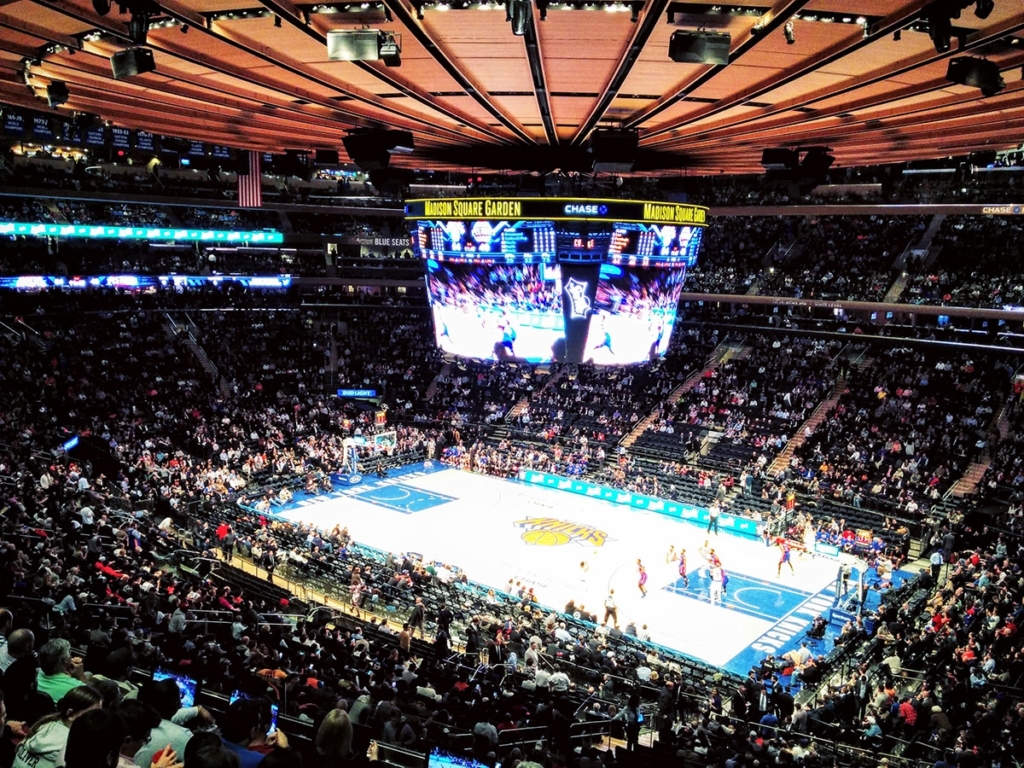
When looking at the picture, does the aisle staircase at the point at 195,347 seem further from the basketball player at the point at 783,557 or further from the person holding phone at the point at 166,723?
the person holding phone at the point at 166,723

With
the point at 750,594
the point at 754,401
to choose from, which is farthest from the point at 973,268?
the point at 750,594

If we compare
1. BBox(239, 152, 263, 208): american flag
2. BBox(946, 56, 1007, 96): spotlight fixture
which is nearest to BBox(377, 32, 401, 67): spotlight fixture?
BBox(946, 56, 1007, 96): spotlight fixture

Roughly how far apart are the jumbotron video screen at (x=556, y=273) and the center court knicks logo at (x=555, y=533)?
6.99 meters

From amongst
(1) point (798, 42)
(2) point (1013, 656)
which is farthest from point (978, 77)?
(2) point (1013, 656)

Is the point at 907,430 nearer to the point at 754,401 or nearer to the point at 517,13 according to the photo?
the point at 754,401

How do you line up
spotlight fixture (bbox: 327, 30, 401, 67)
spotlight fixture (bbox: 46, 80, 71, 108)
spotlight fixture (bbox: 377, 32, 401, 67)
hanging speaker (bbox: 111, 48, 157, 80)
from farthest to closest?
spotlight fixture (bbox: 46, 80, 71, 108) → hanging speaker (bbox: 111, 48, 157, 80) → spotlight fixture (bbox: 377, 32, 401, 67) → spotlight fixture (bbox: 327, 30, 401, 67)

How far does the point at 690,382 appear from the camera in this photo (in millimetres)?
38844

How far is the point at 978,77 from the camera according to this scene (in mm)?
7109

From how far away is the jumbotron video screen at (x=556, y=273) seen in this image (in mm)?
20047

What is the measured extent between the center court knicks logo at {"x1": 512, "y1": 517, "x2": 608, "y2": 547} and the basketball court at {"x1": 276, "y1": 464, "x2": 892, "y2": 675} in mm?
35

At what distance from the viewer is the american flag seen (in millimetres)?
25000

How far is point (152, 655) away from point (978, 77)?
10.5 metres

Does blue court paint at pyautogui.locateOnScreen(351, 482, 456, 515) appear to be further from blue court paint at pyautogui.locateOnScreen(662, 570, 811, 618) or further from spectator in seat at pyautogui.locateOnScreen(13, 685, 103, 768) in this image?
spectator in seat at pyautogui.locateOnScreen(13, 685, 103, 768)

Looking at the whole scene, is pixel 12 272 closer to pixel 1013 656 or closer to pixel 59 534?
pixel 59 534
